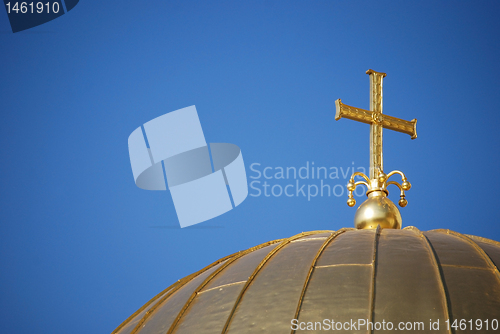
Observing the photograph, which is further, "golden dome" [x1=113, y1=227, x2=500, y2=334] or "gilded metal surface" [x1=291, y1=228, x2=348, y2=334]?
"gilded metal surface" [x1=291, y1=228, x2=348, y2=334]

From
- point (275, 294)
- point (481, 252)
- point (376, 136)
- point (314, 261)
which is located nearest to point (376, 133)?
point (376, 136)

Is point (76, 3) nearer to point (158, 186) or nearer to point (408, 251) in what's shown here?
point (158, 186)

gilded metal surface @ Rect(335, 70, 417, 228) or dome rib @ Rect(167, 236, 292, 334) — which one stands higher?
gilded metal surface @ Rect(335, 70, 417, 228)

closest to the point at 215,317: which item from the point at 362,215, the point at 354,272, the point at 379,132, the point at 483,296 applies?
the point at 354,272

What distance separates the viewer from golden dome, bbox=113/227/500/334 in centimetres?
659

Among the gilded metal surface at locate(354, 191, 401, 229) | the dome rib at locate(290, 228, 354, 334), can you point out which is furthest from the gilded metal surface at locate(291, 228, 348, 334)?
the gilded metal surface at locate(354, 191, 401, 229)

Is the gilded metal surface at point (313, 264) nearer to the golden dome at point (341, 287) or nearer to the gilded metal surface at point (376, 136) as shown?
the golden dome at point (341, 287)

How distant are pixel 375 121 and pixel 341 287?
403 cm

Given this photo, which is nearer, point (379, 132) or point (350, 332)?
point (350, 332)

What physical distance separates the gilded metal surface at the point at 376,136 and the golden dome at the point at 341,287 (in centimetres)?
119

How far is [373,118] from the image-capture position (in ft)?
34.1

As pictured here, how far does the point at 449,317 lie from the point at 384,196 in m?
3.81

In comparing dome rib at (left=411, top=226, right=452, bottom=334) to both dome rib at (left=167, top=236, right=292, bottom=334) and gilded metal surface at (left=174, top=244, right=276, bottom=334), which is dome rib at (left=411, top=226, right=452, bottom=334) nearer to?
gilded metal surface at (left=174, top=244, right=276, bottom=334)

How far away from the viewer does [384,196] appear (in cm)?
1009
